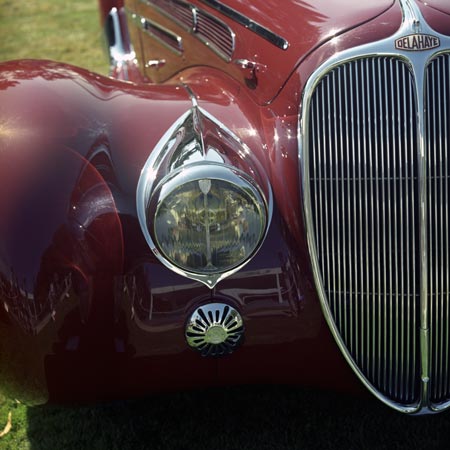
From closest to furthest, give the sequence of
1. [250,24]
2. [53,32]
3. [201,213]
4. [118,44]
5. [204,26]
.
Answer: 1. [201,213]
2. [250,24]
3. [204,26]
4. [118,44]
5. [53,32]

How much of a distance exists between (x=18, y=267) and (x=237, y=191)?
650 mm

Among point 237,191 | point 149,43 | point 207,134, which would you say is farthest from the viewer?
point 149,43

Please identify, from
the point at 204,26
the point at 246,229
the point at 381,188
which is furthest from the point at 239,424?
the point at 204,26

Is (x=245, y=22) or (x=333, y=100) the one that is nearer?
(x=333, y=100)

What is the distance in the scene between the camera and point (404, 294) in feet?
7.58

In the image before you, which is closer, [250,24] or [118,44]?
[250,24]

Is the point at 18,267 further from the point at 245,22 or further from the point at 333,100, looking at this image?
the point at 245,22

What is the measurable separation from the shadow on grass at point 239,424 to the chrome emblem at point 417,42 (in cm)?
→ 125

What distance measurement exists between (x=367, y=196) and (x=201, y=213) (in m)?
0.51

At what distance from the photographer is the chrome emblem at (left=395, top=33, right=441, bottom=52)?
2254 millimetres

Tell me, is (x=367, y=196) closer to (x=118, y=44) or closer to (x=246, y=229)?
(x=246, y=229)

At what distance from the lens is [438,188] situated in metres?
2.26

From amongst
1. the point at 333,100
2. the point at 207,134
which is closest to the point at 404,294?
the point at 333,100

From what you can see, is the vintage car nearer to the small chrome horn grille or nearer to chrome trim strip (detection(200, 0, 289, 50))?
the small chrome horn grille
